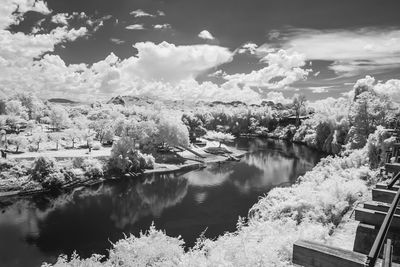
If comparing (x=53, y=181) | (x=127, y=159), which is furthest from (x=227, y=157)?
(x=53, y=181)

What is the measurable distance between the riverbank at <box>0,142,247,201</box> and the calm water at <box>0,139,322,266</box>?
2074 mm

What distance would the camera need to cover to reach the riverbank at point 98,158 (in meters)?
38.0

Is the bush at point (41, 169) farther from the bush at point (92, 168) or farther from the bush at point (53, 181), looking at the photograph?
the bush at point (92, 168)

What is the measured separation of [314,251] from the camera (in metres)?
4.83

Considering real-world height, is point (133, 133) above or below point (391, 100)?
below

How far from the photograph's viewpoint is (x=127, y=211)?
107ft

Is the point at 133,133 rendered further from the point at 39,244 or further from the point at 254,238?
the point at 254,238

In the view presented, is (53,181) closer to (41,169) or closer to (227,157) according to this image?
(41,169)

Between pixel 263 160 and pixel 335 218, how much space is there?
1774 inches

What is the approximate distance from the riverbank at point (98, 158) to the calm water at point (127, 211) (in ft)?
6.80

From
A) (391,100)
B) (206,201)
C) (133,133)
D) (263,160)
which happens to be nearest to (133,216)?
(206,201)

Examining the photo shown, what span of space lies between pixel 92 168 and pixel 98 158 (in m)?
5.30

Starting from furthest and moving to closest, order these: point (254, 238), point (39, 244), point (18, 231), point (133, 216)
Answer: point (133, 216)
point (18, 231)
point (39, 244)
point (254, 238)

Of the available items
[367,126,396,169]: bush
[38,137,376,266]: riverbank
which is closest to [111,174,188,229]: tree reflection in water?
[38,137,376,266]: riverbank
